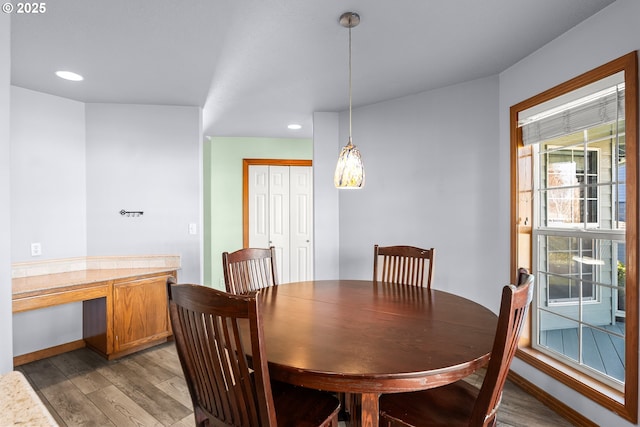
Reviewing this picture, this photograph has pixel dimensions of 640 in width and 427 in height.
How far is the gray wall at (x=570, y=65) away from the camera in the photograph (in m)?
1.76

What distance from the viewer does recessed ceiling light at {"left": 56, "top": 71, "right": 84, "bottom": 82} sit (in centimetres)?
265

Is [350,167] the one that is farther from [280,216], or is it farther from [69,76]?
[280,216]

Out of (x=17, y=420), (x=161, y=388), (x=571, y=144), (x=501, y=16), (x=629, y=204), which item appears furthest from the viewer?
(x=161, y=388)

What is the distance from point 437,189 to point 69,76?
10.7 ft

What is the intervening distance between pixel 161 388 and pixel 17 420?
217cm

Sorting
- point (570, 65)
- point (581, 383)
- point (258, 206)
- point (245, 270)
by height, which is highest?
point (570, 65)

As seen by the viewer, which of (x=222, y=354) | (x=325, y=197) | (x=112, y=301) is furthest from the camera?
(x=325, y=197)

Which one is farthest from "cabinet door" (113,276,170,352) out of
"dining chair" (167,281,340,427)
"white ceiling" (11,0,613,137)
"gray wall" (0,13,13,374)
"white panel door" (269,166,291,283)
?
"white panel door" (269,166,291,283)

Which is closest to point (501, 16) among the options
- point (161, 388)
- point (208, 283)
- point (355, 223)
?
point (355, 223)

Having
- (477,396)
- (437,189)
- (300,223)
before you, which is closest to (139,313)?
(300,223)

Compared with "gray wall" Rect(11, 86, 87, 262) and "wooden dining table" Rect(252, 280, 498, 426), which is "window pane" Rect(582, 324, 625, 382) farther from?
"gray wall" Rect(11, 86, 87, 262)

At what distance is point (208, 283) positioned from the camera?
4.91 m

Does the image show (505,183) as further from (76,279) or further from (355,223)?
(76,279)

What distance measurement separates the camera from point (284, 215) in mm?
5156
